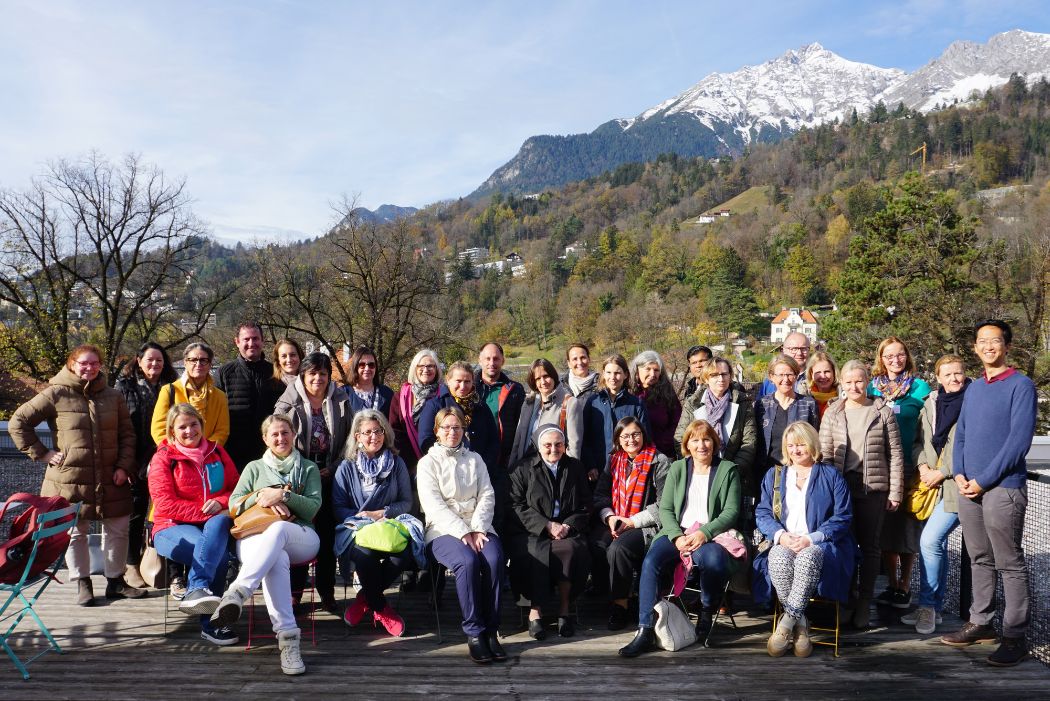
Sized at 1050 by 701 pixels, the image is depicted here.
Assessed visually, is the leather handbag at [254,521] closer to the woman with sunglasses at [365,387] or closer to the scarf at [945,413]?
the woman with sunglasses at [365,387]

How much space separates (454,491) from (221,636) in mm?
1457

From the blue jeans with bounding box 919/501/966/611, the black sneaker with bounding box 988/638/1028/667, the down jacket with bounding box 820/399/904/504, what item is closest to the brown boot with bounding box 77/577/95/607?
the down jacket with bounding box 820/399/904/504

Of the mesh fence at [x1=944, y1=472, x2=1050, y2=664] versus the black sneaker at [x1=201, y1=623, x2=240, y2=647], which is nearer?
the black sneaker at [x1=201, y1=623, x2=240, y2=647]

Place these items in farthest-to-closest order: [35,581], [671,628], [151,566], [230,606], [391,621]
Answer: [151,566] < [391,621] < [671,628] < [35,581] < [230,606]

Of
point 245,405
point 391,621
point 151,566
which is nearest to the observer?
point 391,621

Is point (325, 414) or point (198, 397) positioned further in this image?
point (325, 414)

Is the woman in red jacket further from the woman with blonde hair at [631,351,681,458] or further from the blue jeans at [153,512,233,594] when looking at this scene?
the woman with blonde hair at [631,351,681,458]

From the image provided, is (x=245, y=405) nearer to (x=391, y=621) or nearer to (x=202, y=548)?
(x=202, y=548)

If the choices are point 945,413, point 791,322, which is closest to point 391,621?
point 945,413

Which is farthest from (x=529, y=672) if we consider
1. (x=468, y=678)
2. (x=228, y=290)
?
(x=228, y=290)

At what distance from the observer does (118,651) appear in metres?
3.76

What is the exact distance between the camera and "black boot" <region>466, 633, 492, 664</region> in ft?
12.1

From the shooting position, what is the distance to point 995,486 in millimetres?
3818

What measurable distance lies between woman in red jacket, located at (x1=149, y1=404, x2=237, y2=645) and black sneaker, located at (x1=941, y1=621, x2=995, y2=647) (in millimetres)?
3938
